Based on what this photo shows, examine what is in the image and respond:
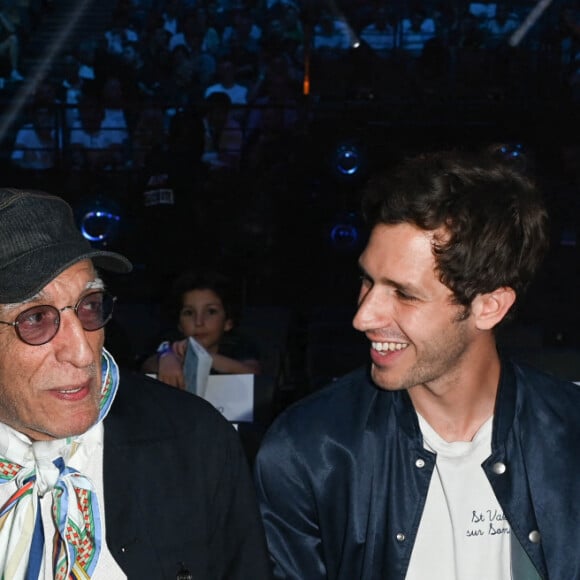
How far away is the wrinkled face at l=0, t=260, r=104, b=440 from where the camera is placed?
6.89 feet

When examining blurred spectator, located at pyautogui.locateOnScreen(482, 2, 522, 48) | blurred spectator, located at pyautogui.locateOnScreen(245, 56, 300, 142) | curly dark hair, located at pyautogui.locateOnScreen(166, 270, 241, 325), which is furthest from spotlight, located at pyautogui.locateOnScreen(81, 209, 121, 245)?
blurred spectator, located at pyautogui.locateOnScreen(482, 2, 522, 48)

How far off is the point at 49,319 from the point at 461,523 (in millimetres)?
1175

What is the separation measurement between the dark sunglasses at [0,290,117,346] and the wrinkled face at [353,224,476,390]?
0.68m

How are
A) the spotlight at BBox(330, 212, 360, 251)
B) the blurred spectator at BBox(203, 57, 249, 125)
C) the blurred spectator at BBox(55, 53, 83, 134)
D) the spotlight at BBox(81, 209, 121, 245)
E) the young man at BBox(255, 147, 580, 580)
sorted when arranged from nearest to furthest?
the young man at BBox(255, 147, 580, 580), the spotlight at BBox(81, 209, 121, 245), the spotlight at BBox(330, 212, 360, 251), the blurred spectator at BBox(55, 53, 83, 134), the blurred spectator at BBox(203, 57, 249, 125)

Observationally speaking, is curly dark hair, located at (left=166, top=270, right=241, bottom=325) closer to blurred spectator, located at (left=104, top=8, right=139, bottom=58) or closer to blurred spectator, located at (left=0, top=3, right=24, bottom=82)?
blurred spectator, located at (left=104, top=8, right=139, bottom=58)

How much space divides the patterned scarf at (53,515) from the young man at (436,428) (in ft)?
1.76

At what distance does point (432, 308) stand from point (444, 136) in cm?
730

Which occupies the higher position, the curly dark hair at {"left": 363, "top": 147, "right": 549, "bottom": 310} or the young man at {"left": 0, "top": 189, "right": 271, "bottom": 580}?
the curly dark hair at {"left": 363, "top": 147, "right": 549, "bottom": 310}

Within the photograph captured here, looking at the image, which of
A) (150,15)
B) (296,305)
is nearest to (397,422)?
(296,305)

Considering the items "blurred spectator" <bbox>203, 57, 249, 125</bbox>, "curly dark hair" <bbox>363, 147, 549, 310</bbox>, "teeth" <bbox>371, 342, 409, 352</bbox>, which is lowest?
"teeth" <bbox>371, 342, 409, 352</bbox>

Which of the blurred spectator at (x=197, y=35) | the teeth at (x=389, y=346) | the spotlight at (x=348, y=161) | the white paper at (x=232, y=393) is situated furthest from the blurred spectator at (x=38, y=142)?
the teeth at (x=389, y=346)

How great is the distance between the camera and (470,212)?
97.2 inches

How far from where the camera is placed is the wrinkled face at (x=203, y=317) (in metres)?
4.87

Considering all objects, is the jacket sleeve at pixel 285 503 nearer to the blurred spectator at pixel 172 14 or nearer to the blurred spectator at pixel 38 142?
the blurred spectator at pixel 38 142
